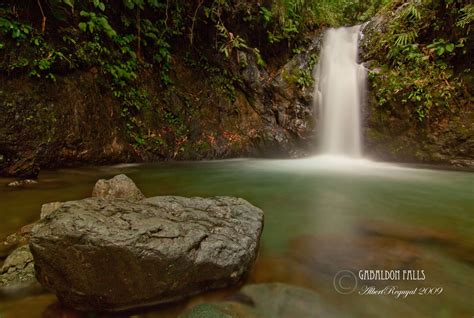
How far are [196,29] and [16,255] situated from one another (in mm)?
7733

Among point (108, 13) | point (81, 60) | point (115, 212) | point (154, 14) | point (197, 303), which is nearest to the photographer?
point (197, 303)

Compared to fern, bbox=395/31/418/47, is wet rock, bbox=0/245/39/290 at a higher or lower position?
lower

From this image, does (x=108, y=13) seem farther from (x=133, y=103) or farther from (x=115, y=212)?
(x=115, y=212)

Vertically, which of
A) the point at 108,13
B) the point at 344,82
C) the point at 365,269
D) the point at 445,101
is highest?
the point at 108,13

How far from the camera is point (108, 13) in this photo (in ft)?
21.0

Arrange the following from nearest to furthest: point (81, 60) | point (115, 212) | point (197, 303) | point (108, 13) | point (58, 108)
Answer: point (197, 303), point (115, 212), point (58, 108), point (81, 60), point (108, 13)

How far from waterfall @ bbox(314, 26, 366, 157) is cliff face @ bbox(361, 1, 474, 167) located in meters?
0.36

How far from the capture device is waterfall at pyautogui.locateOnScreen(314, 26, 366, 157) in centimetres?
800

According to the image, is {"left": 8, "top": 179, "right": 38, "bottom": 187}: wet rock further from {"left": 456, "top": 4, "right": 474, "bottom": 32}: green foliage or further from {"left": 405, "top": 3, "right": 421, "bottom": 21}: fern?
{"left": 405, "top": 3, "right": 421, "bottom": 21}: fern

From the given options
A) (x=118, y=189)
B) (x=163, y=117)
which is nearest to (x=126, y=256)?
(x=118, y=189)

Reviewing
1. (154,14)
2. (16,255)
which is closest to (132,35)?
(154,14)

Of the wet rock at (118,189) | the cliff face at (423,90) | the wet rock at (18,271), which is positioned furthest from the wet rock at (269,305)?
the cliff face at (423,90)

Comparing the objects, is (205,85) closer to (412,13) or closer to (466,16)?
(412,13)

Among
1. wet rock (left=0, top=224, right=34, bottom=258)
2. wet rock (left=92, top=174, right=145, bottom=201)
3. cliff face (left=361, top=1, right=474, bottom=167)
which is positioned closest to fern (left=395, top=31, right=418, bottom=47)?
cliff face (left=361, top=1, right=474, bottom=167)
